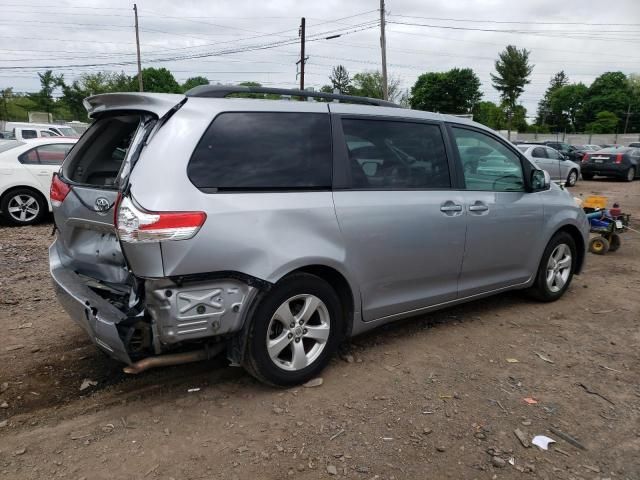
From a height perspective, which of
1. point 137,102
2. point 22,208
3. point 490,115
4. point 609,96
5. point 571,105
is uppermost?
point 609,96

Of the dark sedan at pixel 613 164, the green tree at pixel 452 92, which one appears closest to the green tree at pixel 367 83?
the green tree at pixel 452 92

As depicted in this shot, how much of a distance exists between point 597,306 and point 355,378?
120 inches

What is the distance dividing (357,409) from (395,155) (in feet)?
5.93

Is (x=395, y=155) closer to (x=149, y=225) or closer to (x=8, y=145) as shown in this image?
(x=149, y=225)

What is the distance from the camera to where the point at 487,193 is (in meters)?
4.35

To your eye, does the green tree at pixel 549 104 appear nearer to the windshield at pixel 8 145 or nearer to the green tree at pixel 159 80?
the green tree at pixel 159 80

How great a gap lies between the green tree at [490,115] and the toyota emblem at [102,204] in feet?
211

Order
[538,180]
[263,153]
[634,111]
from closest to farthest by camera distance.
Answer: [263,153]
[538,180]
[634,111]

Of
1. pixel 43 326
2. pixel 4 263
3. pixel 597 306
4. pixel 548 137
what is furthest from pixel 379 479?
pixel 548 137

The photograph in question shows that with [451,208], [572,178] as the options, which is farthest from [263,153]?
[572,178]

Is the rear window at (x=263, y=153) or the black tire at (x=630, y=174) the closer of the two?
the rear window at (x=263, y=153)

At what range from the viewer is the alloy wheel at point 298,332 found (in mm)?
3178

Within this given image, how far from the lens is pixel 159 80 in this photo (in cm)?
8919

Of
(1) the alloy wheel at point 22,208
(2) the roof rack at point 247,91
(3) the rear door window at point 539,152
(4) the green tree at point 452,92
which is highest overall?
(4) the green tree at point 452,92
